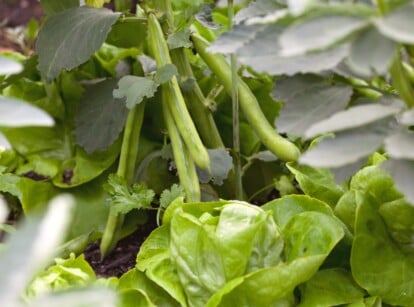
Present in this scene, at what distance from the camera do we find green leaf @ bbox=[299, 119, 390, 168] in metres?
0.47

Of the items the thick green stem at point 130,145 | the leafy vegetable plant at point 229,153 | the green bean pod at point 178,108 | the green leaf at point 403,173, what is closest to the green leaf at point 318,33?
the leafy vegetable plant at point 229,153

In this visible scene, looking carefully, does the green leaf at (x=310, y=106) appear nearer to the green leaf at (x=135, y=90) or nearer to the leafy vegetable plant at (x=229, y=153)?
the leafy vegetable plant at (x=229, y=153)

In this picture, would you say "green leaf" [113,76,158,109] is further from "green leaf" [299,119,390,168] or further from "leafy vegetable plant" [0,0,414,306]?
"green leaf" [299,119,390,168]

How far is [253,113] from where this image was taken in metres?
0.89

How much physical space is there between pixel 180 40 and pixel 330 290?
1.17 feet

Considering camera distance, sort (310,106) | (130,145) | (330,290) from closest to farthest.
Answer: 1. (310,106)
2. (330,290)
3. (130,145)

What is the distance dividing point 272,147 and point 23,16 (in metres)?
1.72

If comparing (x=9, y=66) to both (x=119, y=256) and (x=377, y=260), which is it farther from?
(x=119, y=256)

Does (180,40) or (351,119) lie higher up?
(351,119)

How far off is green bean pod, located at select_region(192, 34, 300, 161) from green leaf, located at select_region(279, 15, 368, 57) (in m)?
0.40

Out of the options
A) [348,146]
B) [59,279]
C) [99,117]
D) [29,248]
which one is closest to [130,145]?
[99,117]

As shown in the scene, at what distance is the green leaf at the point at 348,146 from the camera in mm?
469

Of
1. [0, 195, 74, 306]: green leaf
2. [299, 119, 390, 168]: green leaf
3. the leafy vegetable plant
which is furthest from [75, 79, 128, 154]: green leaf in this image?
[0, 195, 74, 306]: green leaf

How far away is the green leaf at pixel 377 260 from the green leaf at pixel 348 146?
19 cm
